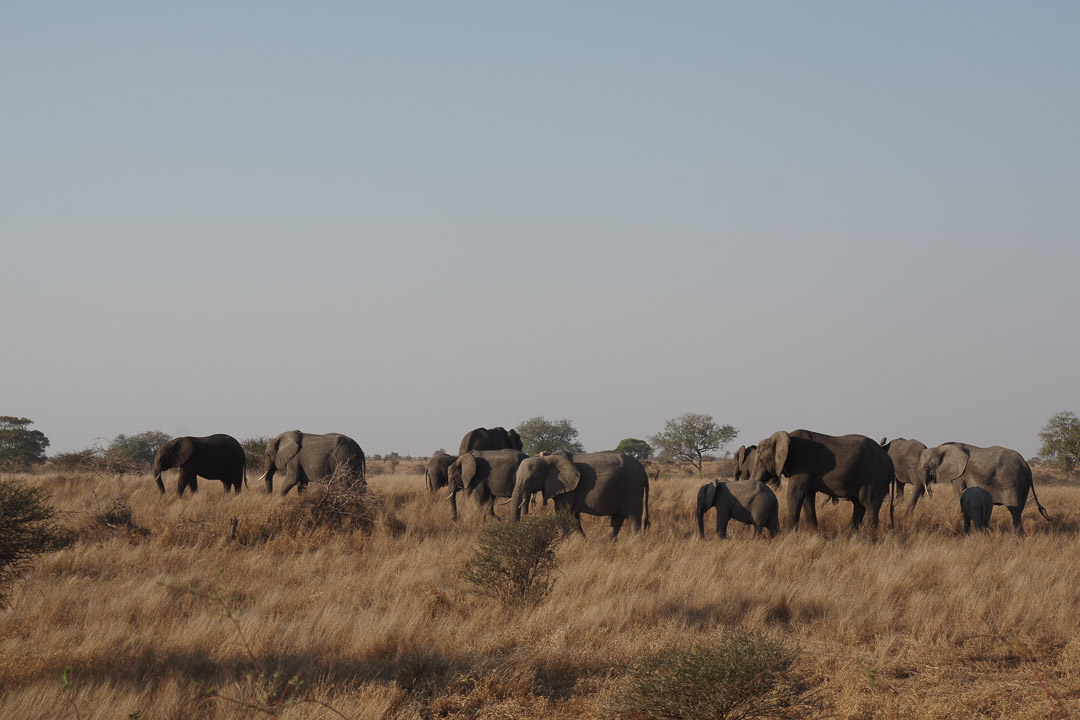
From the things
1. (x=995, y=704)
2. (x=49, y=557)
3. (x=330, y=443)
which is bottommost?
(x=995, y=704)

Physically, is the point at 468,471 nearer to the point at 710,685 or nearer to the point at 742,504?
the point at 742,504

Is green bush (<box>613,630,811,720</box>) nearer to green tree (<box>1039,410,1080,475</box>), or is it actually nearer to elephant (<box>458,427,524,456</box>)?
elephant (<box>458,427,524,456</box>)

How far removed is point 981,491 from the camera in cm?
1656

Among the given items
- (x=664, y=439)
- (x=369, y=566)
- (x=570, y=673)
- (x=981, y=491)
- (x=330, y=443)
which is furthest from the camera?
(x=664, y=439)

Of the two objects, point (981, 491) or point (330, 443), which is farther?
point (330, 443)

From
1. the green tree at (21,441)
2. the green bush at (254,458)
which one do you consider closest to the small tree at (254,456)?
the green bush at (254,458)

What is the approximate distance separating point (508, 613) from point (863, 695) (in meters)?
3.85

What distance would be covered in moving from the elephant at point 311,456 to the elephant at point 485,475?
1.96m

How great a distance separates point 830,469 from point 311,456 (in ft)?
34.6

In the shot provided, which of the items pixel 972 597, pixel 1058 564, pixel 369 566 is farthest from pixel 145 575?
pixel 1058 564

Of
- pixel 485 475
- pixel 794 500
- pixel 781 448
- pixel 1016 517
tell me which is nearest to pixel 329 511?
pixel 485 475

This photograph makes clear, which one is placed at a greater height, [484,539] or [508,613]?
[484,539]

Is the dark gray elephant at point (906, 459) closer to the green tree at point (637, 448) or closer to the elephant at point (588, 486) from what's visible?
the elephant at point (588, 486)

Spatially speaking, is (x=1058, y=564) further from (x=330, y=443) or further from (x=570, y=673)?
(x=330, y=443)
